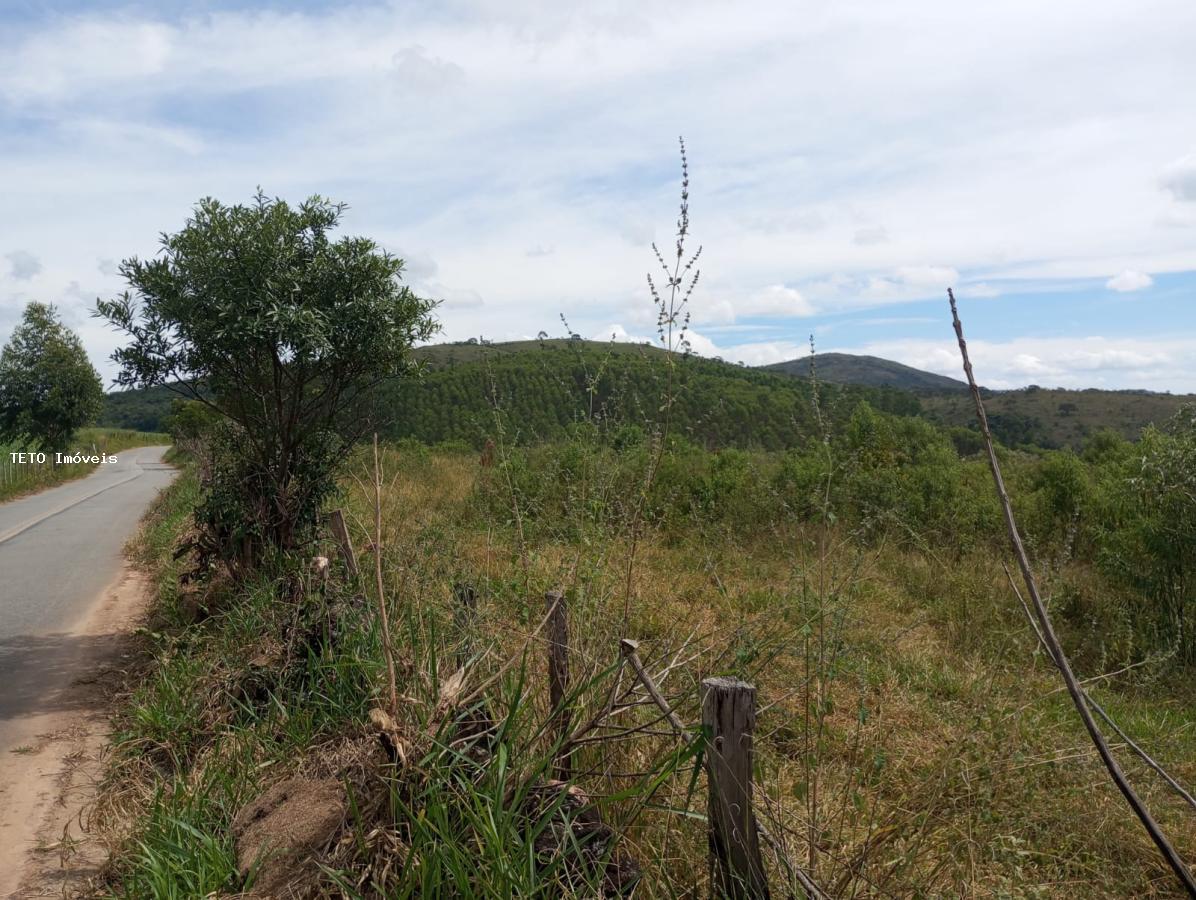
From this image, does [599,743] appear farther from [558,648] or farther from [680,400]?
[680,400]

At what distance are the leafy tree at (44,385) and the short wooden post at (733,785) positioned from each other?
3230cm

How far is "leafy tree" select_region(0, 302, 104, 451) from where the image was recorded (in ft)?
94.6

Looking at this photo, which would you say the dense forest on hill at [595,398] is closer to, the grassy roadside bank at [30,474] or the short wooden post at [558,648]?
the short wooden post at [558,648]

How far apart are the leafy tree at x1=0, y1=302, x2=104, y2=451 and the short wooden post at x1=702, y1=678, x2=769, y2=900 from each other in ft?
106

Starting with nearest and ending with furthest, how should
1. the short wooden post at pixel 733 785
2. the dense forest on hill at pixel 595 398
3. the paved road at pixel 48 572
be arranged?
the short wooden post at pixel 733 785 < the dense forest on hill at pixel 595 398 < the paved road at pixel 48 572

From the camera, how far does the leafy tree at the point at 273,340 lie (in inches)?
259

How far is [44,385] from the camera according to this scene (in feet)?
96.3

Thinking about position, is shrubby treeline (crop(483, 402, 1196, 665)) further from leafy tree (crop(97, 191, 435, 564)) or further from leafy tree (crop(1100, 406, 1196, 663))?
leafy tree (crop(97, 191, 435, 564))

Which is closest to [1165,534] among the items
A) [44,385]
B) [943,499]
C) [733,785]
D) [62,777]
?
[943,499]

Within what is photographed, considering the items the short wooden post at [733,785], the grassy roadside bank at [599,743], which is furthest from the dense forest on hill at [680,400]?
the short wooden post at [733,785]

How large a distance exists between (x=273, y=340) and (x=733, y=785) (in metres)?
5.42

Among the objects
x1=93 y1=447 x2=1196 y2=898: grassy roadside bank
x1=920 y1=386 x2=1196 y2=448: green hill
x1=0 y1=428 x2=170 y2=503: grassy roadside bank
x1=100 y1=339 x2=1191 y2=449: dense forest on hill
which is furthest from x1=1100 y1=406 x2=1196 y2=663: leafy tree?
x1=920 y1=386 x2=1196 y2=448: green hill

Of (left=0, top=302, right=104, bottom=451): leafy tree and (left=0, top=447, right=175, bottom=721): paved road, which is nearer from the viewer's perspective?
(left=0, top=447, right=175, bottom=721): paved road

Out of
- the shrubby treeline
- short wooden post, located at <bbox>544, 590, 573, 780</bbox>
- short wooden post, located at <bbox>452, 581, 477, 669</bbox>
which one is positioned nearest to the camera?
short wooden post, located at <bbox>544, 590, 573, 780</bbox>
